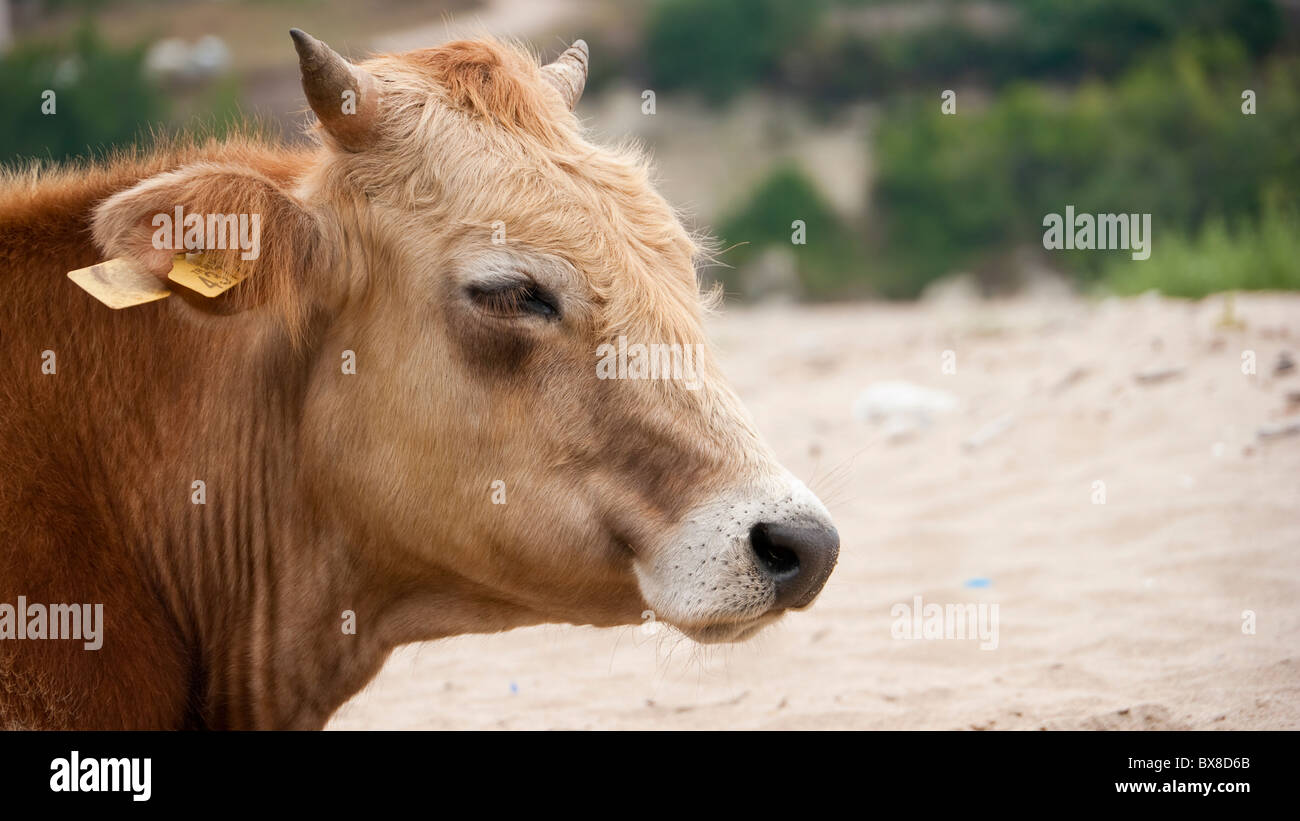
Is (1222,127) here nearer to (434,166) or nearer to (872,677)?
(872,677)

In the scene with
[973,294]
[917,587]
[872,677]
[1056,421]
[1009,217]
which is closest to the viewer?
[872,677]

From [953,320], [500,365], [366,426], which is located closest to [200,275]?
[366,426]

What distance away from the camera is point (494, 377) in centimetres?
360

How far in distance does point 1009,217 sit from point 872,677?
21.1 meters

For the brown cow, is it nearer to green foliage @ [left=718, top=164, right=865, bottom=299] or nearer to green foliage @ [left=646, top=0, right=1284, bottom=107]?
green foliage @ [left=718, top=164, right=865, bottom=299]

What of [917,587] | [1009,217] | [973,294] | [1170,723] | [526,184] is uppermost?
[1009,217]

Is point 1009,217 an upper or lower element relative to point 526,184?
upper

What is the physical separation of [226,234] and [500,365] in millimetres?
845

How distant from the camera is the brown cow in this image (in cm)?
344
